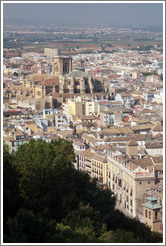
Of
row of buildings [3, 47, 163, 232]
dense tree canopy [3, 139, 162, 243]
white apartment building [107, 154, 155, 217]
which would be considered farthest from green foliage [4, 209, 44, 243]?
white apartment building [107, 154, 155, 217]

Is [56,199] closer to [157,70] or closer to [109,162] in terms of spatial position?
[109,162]

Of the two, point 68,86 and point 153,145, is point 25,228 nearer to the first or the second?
point 153,145

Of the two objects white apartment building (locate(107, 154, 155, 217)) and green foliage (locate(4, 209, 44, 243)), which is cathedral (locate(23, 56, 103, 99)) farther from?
green foliage (locate(4, 209, 44, 243))

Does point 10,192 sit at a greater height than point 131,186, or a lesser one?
greater

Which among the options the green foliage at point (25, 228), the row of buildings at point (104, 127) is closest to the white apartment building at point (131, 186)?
the row of buildings at point (104, 127)

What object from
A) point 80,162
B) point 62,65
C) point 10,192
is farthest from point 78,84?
point 10,192

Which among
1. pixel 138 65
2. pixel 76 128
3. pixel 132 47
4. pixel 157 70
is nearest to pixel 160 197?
pixel 76 128

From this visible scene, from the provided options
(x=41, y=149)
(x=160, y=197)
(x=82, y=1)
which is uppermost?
(x=82, y=1)

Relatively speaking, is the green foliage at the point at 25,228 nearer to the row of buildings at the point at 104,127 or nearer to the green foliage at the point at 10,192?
the green foliage at the point at 10,192
